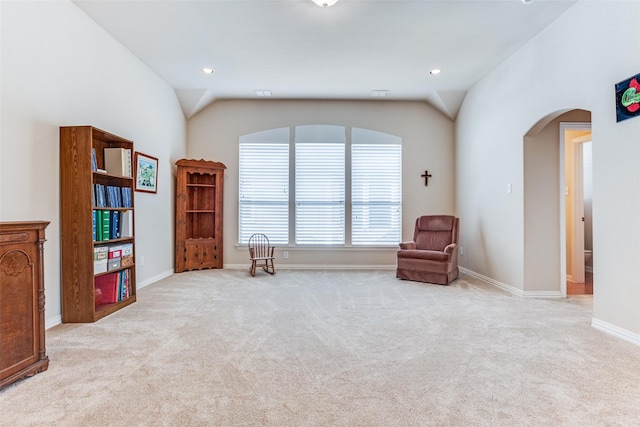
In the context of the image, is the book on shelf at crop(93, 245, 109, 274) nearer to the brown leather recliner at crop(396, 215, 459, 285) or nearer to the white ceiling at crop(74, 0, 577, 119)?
the white ceiling at crop(74, 0, 577, 119)

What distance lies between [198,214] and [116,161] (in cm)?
234

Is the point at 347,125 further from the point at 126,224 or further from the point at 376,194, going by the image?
the point at 126,224

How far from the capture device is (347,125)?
571 cm

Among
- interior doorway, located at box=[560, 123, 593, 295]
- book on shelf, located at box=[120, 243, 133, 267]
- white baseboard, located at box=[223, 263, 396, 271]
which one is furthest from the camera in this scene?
white baseboard, located at box=[223, 263, 396, 271]

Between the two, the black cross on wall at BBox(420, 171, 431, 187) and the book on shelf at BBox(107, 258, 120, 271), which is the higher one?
the black cross on wall at BBox(420, 171, 431, 187)

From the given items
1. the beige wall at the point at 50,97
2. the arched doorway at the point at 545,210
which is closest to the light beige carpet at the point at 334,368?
the arched doorway at the point at 545,210

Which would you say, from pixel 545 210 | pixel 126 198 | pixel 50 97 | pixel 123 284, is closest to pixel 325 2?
pixel 50 97

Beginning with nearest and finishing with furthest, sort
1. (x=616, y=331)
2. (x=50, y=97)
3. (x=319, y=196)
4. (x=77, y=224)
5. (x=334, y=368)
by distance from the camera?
(x=334, y=368)
(x=616, y=331)
(x=50, y=97)
(x=77, y=224)
(x=319, y=196)

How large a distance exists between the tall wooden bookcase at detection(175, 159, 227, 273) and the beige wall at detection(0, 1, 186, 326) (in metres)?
0.97

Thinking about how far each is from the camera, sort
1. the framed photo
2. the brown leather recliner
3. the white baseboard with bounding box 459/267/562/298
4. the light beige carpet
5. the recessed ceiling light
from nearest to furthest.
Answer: the light beige carpet
the white baseboard with bounding box 459/267/562/298
the framed photo
the brown leather recliner
the recessed ceiling light

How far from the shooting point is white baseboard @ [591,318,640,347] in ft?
7.91

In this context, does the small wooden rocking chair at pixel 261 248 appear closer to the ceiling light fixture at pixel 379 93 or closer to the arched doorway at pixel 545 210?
the ceiling light fixture at pixel 379 93

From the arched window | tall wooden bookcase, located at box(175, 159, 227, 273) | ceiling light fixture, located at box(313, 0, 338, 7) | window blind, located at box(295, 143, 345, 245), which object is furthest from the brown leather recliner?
ceiling light fixture, located at box(313, 0, 338, 7)

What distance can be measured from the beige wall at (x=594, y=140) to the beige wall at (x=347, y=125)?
2.65 ft
